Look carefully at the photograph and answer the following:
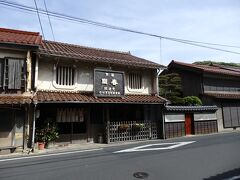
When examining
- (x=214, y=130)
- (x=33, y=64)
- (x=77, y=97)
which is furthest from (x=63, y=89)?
(x=214, y=130)

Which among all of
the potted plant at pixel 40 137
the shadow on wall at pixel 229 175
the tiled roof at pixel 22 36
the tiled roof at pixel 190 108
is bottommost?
the shadow on wall at pixel 229 175

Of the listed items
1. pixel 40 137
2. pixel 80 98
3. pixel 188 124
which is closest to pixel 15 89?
pixel 40 137

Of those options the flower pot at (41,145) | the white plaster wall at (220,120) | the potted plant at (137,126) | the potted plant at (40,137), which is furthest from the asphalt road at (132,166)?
the white plaster wall at (220,120)

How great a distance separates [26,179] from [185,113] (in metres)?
14.8

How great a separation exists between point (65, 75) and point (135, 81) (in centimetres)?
589

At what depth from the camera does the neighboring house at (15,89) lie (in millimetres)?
11869

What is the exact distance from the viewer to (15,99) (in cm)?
1177

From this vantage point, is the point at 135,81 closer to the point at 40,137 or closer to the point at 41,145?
the point at 40,137

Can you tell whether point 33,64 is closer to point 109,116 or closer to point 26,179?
point 109,116

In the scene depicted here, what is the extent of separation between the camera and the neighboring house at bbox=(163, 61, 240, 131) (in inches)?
871

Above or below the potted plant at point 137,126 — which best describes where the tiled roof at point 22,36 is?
above

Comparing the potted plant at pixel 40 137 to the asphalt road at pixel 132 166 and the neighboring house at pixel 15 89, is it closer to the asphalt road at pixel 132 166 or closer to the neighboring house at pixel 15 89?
the neighboring house at pixel 15 89

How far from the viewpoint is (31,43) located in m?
12.9

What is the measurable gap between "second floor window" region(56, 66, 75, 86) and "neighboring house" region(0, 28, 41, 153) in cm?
204
